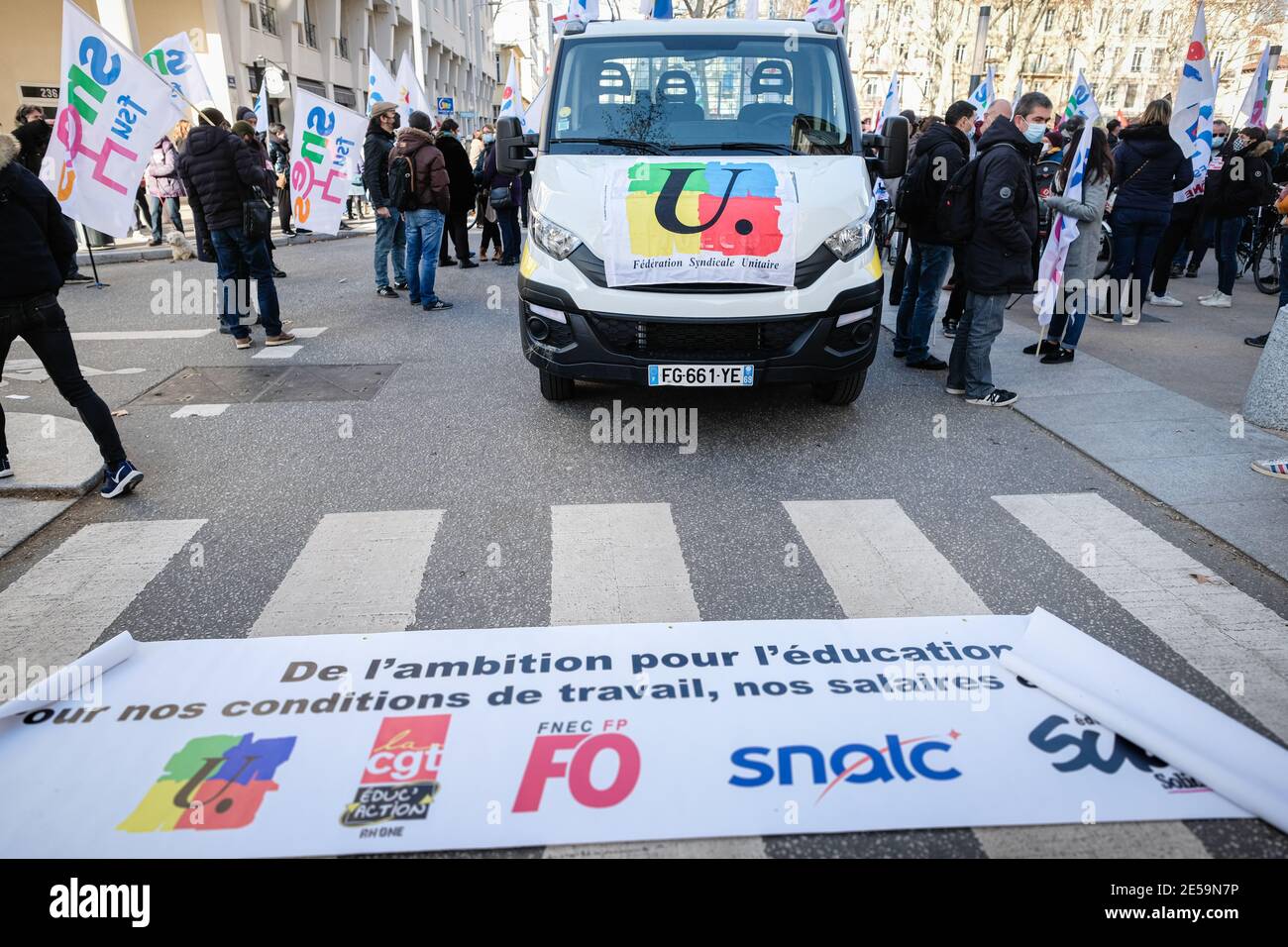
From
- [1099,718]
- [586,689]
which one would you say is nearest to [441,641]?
[586,689]

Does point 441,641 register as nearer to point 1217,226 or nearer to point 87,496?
point 87,496

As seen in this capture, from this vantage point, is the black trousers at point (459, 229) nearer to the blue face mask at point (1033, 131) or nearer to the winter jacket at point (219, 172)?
the winter jacket at point (219, 172)

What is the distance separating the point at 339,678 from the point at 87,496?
2867mm

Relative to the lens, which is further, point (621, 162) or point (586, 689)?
point (621, 162)

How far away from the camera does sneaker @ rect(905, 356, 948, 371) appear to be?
24.4 ft

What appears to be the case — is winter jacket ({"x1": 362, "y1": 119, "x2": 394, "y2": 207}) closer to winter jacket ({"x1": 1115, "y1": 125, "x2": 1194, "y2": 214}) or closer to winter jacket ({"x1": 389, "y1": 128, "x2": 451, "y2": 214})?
winter jacket ({"x1": 389, "y1": 128, "x2": 451, "y2": 214})

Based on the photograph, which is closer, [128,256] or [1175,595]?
[1175,595]

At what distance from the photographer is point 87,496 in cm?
484

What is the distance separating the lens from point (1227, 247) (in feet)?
33.1

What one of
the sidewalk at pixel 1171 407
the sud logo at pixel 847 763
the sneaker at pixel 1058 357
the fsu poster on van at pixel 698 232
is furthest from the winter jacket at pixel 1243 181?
the sud logo at pixel 847 763

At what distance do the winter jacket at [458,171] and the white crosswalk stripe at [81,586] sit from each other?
860 centimetres

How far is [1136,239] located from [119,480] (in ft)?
30.6

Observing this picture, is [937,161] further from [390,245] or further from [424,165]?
[390,245]

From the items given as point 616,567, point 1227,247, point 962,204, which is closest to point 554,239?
point 616,567
